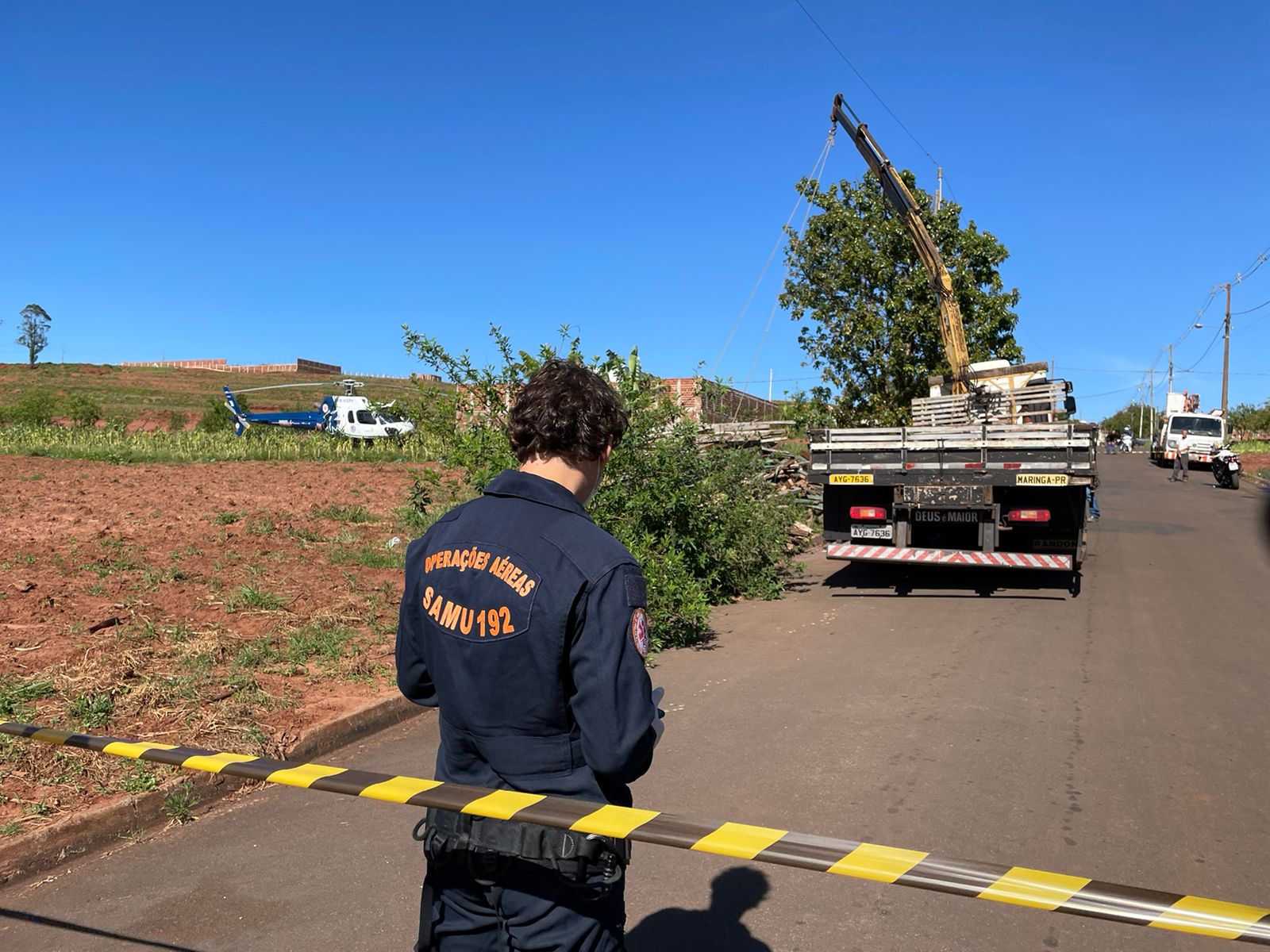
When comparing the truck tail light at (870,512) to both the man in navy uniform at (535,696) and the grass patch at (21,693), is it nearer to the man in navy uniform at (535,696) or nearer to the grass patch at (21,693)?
the grass patch at (21,693)

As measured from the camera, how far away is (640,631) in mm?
2029

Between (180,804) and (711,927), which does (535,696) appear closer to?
(711,927)

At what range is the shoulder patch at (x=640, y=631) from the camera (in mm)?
1985

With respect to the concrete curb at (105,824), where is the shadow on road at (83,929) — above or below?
below

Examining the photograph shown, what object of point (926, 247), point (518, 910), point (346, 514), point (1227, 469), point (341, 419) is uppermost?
point (926, 247)

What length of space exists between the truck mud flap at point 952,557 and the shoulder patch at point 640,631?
30.4 feet

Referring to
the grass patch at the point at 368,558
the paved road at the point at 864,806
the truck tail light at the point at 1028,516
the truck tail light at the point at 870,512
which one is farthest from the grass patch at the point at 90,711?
the truck tail light at the point at 1028,516

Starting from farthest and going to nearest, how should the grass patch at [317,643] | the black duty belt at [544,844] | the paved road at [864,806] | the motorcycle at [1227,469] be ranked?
the motorcycle at [1227,469], the grass patch at [317,643], the paved road at [864,806], the black duty belt at [544,844]

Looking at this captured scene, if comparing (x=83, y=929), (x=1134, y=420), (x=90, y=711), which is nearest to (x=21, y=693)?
(x=90, y=711)

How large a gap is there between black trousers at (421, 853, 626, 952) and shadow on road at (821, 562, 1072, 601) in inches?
371

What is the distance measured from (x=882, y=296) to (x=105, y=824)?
1956cm

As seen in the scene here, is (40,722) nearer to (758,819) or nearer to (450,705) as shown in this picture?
(758,819)

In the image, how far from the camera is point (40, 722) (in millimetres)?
5184

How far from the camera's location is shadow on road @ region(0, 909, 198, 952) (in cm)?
355
